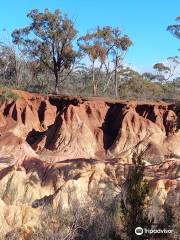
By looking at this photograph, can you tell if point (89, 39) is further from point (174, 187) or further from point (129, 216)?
point (129, 216)

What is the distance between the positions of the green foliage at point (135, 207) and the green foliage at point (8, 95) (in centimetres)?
2704

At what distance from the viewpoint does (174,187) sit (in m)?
23.0

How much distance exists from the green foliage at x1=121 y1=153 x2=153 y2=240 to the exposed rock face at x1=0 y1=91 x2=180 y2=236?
703 cm

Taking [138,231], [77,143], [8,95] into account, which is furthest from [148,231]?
[8,95]

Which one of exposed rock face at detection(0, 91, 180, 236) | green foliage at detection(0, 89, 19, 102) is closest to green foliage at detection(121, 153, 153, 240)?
exposed rock face at detection(0, 91, 180, 236)

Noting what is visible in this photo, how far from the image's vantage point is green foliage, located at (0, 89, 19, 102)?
4292cm

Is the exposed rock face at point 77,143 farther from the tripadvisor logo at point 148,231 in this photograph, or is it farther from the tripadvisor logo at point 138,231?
the tripadvisor logo at point 138,231

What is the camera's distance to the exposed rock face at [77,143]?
1014 inches

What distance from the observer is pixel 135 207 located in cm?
1645

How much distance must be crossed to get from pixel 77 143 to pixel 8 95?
7.05m

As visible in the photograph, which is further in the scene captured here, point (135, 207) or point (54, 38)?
point (54, 38)

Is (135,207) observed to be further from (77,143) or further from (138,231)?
(77,143)

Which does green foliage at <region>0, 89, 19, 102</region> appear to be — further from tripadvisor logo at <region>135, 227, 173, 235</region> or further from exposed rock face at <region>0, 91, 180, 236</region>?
tripadvisor logo at <region>135, 227, 173, 235</region>

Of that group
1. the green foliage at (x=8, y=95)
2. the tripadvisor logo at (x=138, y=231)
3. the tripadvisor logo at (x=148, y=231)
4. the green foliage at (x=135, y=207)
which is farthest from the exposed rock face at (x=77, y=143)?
the tripadvisor logo at (x=138, y=231)
